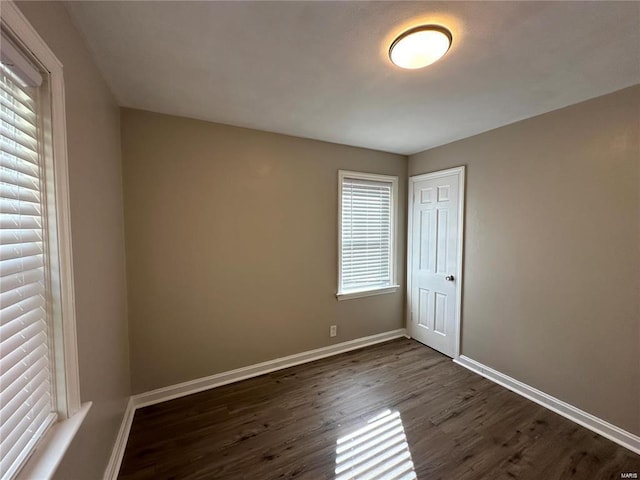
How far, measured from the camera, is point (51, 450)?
96 centimetres

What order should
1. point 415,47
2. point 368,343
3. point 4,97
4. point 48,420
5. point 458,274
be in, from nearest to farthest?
point 4,97
point 48,420
point 415,47
point 458,274
point 368,343

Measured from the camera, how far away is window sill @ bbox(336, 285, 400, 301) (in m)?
3.14

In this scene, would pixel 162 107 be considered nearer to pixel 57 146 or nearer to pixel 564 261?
pixel 57 146

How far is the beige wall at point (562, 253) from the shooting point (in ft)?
6.03

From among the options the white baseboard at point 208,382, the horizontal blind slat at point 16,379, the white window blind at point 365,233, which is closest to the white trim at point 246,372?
the white baseboard at point 208,382

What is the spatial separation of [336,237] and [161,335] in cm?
195

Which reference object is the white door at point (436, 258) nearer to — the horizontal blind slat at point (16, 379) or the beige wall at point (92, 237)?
the beige wall at point (92, 237)

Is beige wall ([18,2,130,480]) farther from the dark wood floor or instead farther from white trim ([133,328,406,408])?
the dark wood floor

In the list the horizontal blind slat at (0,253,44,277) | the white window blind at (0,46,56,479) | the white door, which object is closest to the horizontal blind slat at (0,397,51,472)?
the white window blind at (0,46,56,479)

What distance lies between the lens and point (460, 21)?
125 cm

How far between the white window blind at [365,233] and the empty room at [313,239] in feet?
0.10


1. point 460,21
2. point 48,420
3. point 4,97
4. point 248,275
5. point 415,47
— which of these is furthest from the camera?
point 248,275

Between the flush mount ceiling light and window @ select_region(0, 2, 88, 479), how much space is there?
149 cm

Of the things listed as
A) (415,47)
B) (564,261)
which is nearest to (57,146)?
(415,47)
